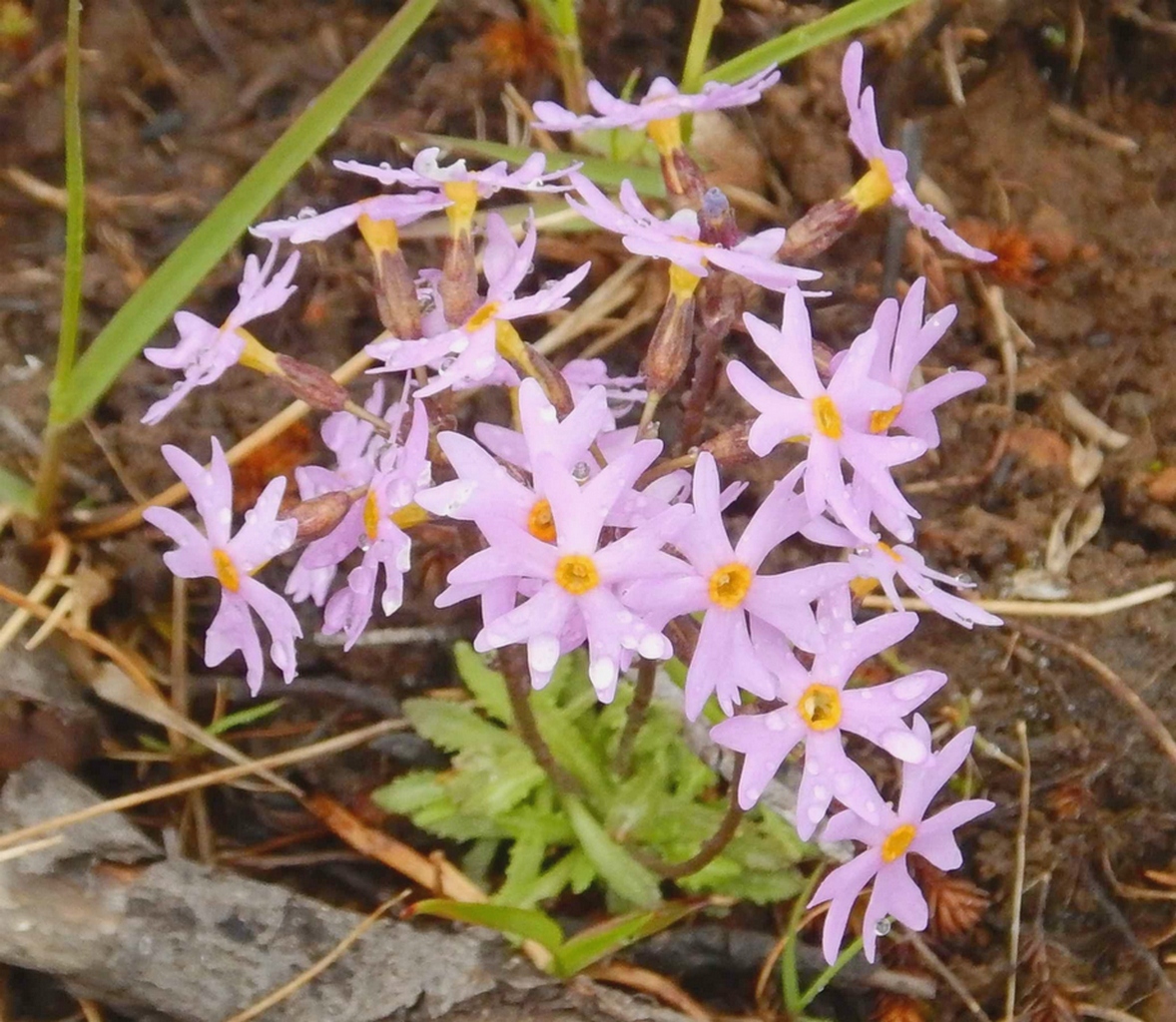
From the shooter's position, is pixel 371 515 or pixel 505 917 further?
pixel 505 917

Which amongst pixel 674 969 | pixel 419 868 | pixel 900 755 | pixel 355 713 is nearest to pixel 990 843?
pixel 674 969

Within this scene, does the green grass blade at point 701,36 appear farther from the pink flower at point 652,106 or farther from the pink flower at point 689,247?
the pink flower at point 689,247

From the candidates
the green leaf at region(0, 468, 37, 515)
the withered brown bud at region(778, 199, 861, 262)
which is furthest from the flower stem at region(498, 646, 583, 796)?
the green leaf at region(0, 468, 37, 515)

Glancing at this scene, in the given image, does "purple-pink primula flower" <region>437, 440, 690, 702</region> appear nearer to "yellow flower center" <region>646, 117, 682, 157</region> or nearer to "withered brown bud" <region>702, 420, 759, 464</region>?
"withered brown bud" <region>702, 420, 759, 464</region>

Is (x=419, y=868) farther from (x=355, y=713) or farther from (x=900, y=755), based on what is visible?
(x=900, y=755)

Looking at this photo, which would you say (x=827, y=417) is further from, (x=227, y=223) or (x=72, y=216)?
(x=72, y=216)

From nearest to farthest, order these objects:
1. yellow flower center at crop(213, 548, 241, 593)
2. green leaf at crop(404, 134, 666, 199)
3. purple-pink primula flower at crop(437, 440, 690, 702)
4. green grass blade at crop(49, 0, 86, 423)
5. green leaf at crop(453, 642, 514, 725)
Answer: purple-pink primula flower at crop(437, 440, 690, 702)
yellow flower center at crop(213, 548, 241, 593)
green grass blade at crop(49, 0, 86, 423)
green leaf at crop(404, 134, 666, 199)
green leaf at crop(453, 642, 514, 725)

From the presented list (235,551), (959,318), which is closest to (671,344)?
(235,551)
